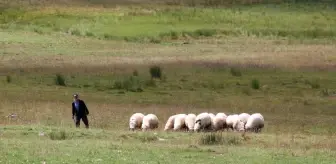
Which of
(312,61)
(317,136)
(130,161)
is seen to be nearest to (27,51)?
(312,61)

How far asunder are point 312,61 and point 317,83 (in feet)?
27.6

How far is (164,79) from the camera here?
42.0 metres

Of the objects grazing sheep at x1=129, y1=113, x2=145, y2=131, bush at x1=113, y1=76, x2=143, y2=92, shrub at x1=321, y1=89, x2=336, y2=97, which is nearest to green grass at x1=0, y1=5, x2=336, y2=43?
bush at x1=113, y1=76, x2=143, y2=92

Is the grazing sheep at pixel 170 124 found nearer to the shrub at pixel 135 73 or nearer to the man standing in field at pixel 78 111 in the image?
the man standing in field at pixel 78 111

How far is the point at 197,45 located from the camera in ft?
194

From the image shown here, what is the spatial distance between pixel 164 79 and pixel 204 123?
15.9m

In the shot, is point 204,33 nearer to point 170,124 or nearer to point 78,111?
point 170,124

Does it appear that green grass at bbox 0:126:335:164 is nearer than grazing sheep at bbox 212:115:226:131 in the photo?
Yes

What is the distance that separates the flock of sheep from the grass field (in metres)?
0.45

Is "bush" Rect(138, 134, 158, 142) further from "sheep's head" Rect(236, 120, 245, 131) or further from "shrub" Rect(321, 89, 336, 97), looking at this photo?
"shrub" Rect(321, 89, 336, 97)

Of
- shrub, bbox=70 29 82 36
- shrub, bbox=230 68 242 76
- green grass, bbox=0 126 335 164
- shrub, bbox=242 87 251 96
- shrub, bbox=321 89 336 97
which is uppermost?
shrub, bbox=70 29 82 36

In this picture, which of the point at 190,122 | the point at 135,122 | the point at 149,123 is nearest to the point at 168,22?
the point at 135,122

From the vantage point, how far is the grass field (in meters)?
21.0

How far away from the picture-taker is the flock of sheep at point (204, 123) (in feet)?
86.0
